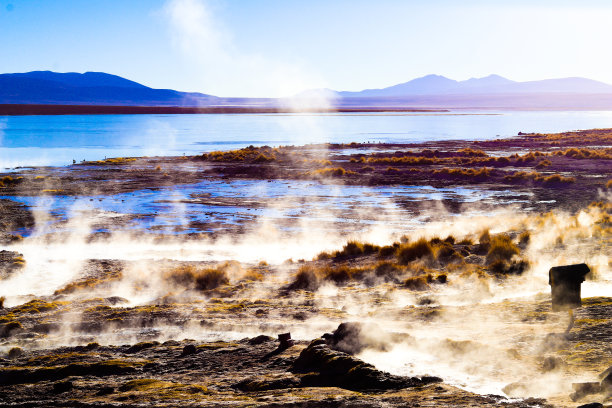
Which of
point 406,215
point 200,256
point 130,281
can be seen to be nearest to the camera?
point 130,281

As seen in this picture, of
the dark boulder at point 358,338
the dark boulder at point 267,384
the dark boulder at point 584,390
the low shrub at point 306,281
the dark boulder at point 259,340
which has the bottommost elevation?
the low shrub at point 306,281

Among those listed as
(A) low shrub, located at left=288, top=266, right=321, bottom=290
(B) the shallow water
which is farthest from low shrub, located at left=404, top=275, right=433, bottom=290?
(B) the shallow water

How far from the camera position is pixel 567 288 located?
10.4 meters

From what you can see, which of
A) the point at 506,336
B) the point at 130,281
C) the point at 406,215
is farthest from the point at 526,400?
the point at 406,215

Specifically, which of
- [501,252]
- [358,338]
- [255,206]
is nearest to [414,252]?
[501,252]

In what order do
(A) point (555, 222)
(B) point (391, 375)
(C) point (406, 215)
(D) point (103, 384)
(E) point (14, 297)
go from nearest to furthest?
1. (B) point (391, 375)
2. (D) point (103, 384)
3. (E) point (14, 297)
4. (A) point (555, 222)
5. (C) point (406, 215)

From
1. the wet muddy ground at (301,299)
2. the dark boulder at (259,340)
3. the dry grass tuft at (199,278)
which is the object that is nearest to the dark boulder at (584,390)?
the wet muddy ground at (301,299)

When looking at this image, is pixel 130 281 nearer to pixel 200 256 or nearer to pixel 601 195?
pixel 200 256

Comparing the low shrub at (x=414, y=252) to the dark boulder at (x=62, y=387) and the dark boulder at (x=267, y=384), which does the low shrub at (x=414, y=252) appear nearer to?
the dark boulder at (x=267, y=384)

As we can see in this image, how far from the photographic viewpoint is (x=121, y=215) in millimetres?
28609

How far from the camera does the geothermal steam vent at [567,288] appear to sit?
10367 mm

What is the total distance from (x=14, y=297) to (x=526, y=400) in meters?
12.4

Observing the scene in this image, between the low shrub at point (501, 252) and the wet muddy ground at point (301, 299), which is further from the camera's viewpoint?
the low shrub at point (501, 252)

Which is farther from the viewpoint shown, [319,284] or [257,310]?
[319,284]
